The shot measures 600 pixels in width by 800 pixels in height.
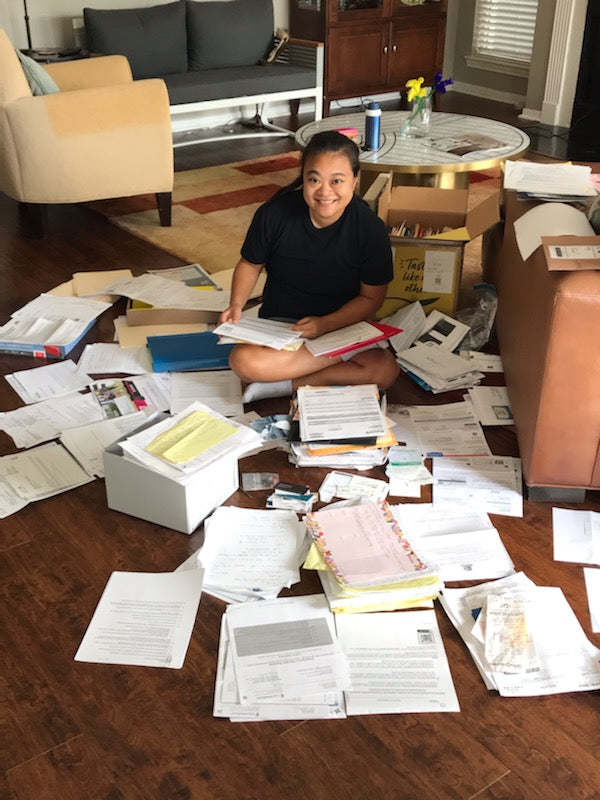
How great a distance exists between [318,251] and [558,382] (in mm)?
832

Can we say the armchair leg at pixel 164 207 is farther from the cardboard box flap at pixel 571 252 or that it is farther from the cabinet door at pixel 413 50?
the cabinet door at pixel 413 50

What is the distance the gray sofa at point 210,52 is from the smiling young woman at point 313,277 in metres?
2.62

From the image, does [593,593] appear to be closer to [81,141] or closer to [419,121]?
[419,121]

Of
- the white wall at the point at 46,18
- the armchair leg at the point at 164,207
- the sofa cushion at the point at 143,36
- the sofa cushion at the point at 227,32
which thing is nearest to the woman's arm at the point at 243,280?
the armchair leg at the point at 164,207

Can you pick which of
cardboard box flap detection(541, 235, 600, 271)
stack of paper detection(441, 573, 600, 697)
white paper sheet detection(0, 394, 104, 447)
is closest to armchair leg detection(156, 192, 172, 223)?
white paper sheet detection(0, 394, 104, 447)

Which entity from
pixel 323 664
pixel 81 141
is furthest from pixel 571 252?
pixel 81 141

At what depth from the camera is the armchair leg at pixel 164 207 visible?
3.95 m

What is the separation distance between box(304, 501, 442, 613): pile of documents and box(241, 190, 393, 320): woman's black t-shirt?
786mm

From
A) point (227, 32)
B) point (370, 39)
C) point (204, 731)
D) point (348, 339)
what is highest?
point (227, 32)

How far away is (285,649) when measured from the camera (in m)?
1.70

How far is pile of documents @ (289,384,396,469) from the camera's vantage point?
2.24m

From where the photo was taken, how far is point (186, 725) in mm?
1559

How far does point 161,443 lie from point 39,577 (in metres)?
0.40

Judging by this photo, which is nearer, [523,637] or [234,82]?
[523,637]
